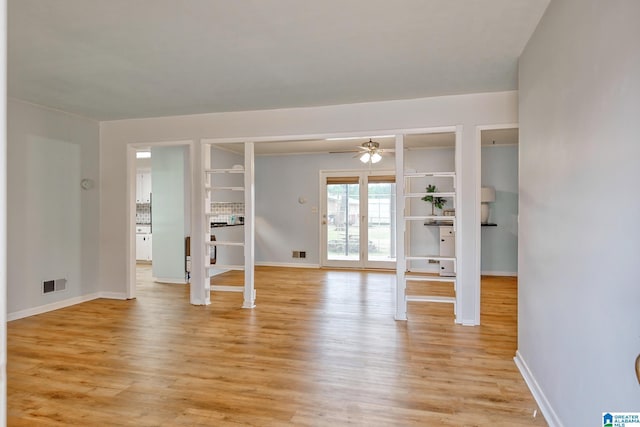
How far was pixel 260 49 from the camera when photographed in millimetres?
2842

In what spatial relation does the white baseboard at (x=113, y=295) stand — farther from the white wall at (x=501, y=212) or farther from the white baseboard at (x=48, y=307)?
the white wall at (x=501, y=212)

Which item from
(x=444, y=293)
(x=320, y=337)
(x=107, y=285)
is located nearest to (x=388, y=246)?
(x=444, y=293)

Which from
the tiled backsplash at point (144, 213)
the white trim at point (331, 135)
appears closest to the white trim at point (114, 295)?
the white trim at point (331, 135)

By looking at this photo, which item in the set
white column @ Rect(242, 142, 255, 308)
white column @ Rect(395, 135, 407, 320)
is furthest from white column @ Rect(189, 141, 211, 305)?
white column @ Rect(395, 135, 407, 320)

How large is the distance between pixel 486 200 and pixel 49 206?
258 inches

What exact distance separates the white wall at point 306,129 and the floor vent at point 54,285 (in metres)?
0.55

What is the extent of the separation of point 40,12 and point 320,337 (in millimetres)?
3242

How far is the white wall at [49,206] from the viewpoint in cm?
412

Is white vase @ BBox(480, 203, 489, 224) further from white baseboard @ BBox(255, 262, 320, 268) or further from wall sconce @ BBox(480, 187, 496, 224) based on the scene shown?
white baseboard @ BBox(255, 262, 320, 268)

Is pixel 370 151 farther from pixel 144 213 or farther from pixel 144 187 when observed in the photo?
pixel 144 213

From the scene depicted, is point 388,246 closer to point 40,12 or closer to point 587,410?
point 587,410

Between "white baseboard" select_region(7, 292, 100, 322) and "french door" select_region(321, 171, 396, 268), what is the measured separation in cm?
420

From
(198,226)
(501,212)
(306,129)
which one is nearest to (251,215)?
(198,226)

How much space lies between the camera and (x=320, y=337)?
11.6 ft
